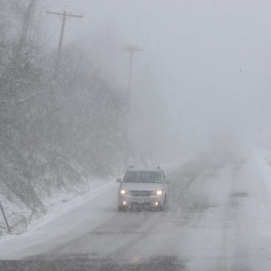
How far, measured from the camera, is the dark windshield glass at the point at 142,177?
24.2 meters

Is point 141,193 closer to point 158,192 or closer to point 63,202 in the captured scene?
Answer: point 158,192

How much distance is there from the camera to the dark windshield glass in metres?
24.2

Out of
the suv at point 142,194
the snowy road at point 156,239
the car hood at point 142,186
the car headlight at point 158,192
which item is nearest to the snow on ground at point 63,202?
the snowy road at point 156,239

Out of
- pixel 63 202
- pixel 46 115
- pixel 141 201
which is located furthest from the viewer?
pixel 46 115

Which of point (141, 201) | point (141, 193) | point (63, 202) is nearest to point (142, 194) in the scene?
point (141, 193)

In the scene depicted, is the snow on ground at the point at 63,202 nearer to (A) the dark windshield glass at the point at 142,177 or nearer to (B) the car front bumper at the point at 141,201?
(B) the car front bumper at the point at 141,201

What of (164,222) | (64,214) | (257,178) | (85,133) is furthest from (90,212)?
(257,178)

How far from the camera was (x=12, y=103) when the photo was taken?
2316 cm

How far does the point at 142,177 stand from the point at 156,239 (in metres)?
8.73

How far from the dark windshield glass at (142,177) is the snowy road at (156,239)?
1.33 metres

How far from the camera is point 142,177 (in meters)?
24.5

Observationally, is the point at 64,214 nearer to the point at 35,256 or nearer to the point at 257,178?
the point at 35,256

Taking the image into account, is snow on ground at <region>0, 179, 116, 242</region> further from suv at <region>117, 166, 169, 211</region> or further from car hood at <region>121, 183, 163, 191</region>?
car hood at <region>121, 183, 163, 191</region>

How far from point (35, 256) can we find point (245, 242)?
18.2 feet
